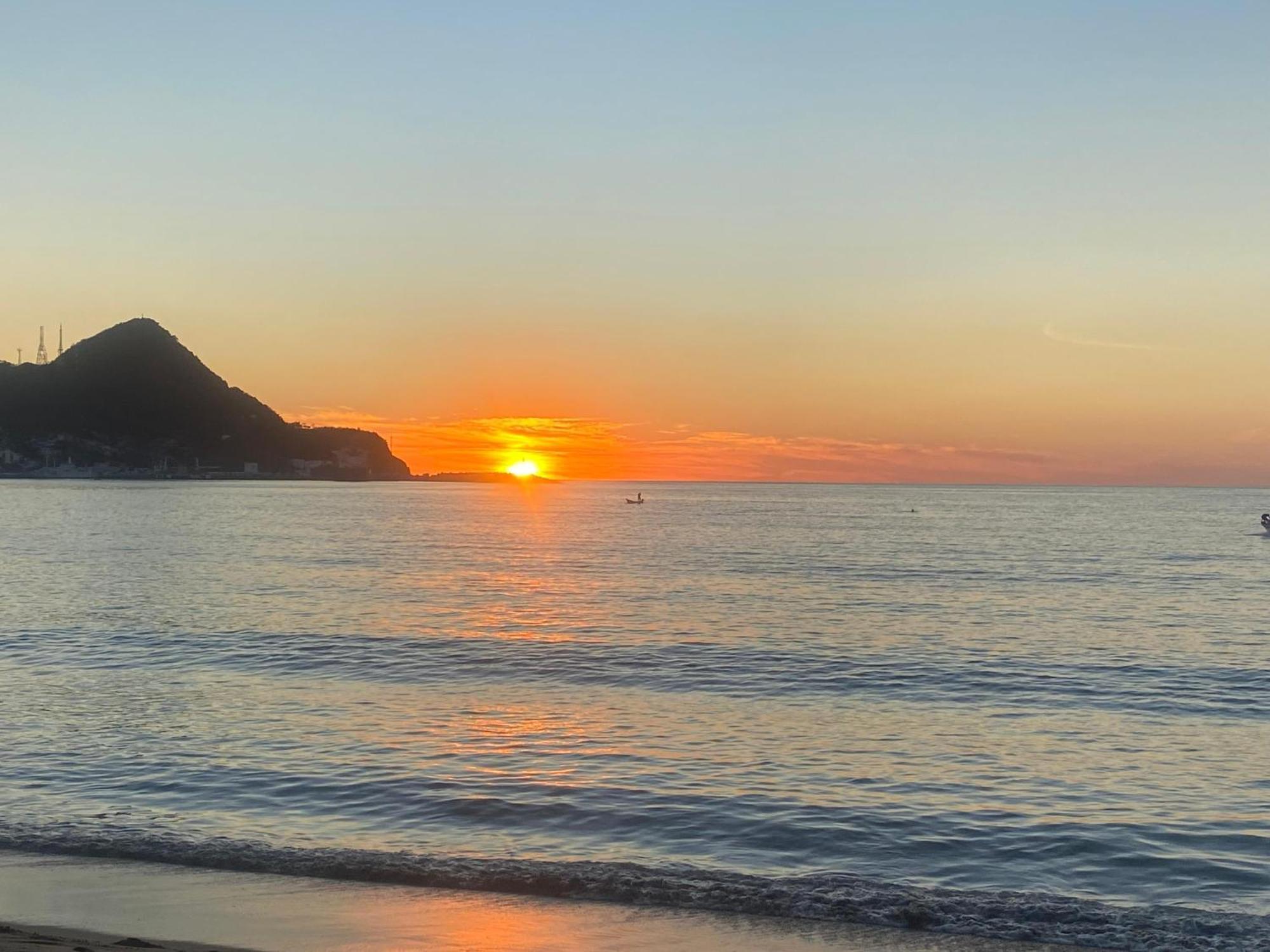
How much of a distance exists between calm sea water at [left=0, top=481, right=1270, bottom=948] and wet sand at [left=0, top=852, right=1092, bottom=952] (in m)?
0.82

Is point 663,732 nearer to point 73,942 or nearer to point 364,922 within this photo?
point 364,922

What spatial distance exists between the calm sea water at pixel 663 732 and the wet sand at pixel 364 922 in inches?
32.3

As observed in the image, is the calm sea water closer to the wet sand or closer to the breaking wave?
the breaking wave

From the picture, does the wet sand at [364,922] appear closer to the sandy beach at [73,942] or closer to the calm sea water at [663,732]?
the sandy beach at [73,942]

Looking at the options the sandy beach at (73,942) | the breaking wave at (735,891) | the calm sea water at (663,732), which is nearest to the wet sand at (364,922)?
the sandy beach at (73,942)

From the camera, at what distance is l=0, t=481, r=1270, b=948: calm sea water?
13914 millimetres

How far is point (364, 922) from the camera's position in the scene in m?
11.1

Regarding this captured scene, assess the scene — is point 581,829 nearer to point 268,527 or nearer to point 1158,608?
point 1158,608

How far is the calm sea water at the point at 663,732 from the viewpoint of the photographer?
45.6 feet

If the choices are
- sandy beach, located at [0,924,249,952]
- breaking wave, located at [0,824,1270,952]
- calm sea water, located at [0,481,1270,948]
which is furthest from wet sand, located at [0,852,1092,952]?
calm sea water, located at [0,481,1270,948]

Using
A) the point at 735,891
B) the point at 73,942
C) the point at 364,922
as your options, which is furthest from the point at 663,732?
the point at 73,942

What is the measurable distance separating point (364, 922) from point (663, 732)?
10526 millimetres

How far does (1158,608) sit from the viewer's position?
1806 inches

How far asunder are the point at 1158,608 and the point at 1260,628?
664 cm
